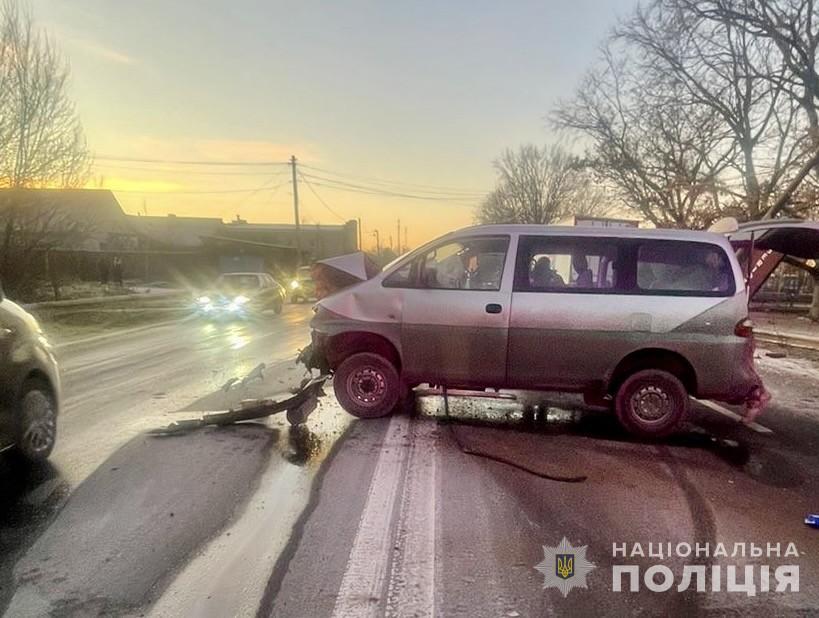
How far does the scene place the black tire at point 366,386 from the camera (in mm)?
6211

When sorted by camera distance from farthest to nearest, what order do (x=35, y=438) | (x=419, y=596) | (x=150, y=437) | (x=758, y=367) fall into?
1. (x=758, y=367)
2. (x=150, y=437)
3. (x=35, y=438)
4. (x=419, y=596)

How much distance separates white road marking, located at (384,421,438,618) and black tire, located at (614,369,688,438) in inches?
84.3

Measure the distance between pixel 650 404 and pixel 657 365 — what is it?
41 centimetres

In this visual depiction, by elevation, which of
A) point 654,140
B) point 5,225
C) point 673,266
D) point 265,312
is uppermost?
point 654,140

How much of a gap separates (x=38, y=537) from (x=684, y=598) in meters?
3.88

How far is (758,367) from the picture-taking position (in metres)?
10.1

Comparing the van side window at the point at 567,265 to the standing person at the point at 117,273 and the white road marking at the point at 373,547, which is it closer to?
the white road marking at the point at 373,547

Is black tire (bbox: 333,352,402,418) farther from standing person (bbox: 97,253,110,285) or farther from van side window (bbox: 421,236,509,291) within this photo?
standing person (bbox: 97,253,110,285)

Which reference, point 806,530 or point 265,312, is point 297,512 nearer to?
point 806,530

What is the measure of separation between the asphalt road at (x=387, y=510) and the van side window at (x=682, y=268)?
157cm

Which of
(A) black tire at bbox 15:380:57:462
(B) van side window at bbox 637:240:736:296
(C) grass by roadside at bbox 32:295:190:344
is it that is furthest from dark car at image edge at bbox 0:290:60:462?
(C) grass by roadside at bbox 32:295:190:344

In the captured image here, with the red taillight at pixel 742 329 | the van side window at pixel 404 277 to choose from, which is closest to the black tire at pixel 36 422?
the van side window at pixel 404 277

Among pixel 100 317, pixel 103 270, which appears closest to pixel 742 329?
pixel 100 317

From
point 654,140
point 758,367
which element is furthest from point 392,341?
point 654,140
